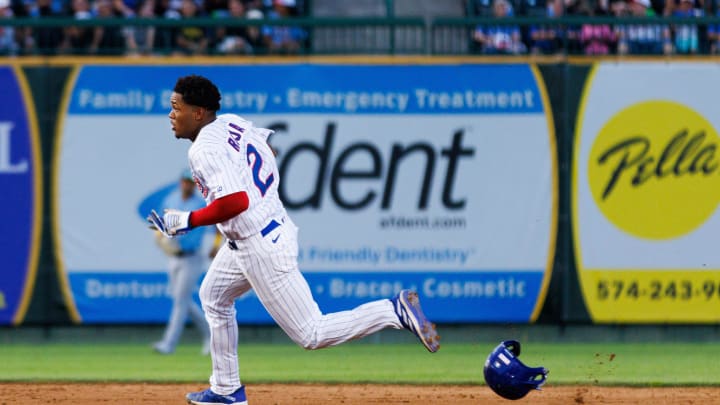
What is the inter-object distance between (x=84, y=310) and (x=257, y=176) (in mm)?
6809

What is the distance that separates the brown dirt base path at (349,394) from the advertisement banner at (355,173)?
3.44 meters

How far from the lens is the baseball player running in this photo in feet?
25.8

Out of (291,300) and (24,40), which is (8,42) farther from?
(291,300)

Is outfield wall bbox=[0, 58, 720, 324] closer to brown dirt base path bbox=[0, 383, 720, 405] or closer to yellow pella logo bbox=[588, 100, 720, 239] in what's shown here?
yellow pella logo bbox=[588, 100, 720, 239]

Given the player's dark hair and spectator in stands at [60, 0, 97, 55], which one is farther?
spectator in stands at [60, 0, 97, 55]

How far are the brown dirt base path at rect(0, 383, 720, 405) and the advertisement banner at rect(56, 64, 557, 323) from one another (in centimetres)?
344

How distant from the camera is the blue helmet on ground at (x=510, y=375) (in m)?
8.31

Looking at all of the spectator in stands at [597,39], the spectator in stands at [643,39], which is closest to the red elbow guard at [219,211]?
the spectator in stands at [597,39]

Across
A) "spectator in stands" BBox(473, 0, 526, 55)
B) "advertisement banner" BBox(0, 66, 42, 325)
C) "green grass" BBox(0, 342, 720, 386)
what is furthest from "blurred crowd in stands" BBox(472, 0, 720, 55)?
"advertisement banner" BBox(0, 66, 42, 325)

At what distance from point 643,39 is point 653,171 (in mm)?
1423

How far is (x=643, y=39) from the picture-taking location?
47.2 feet

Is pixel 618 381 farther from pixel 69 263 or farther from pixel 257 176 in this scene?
pixel 69 263

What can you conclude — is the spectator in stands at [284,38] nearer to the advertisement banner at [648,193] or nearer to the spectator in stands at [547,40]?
the spectator in stands at [547,40]

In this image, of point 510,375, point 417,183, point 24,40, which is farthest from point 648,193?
point 24,40
